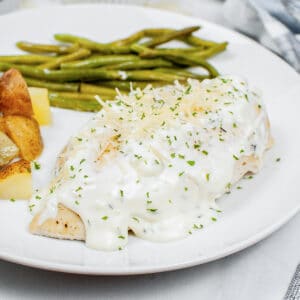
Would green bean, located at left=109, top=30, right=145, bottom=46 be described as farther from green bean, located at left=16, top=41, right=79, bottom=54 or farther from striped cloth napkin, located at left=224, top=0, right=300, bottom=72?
striped cloth napkin, located at left=224, top=0, right=300, bottom=72

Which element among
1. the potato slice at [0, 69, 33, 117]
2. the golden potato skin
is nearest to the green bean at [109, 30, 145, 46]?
the potato slice at [0, 69, 33, 117]

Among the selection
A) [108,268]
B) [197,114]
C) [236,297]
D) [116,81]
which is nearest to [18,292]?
[108,268]

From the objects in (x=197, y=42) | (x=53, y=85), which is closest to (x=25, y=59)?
(x=53, y=85)

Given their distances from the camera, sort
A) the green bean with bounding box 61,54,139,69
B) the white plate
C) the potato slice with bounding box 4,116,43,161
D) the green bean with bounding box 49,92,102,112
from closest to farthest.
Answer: the white plate < the potato slice with bounding box 4,116,43,161 < the green bean with bounding box 49,92,102,112 < the green bean with bounding box 61,54,139,69

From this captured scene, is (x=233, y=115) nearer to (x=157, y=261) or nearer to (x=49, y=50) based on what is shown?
(x=157, y=261)

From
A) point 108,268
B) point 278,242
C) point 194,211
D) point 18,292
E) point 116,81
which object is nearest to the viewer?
point 108,268
